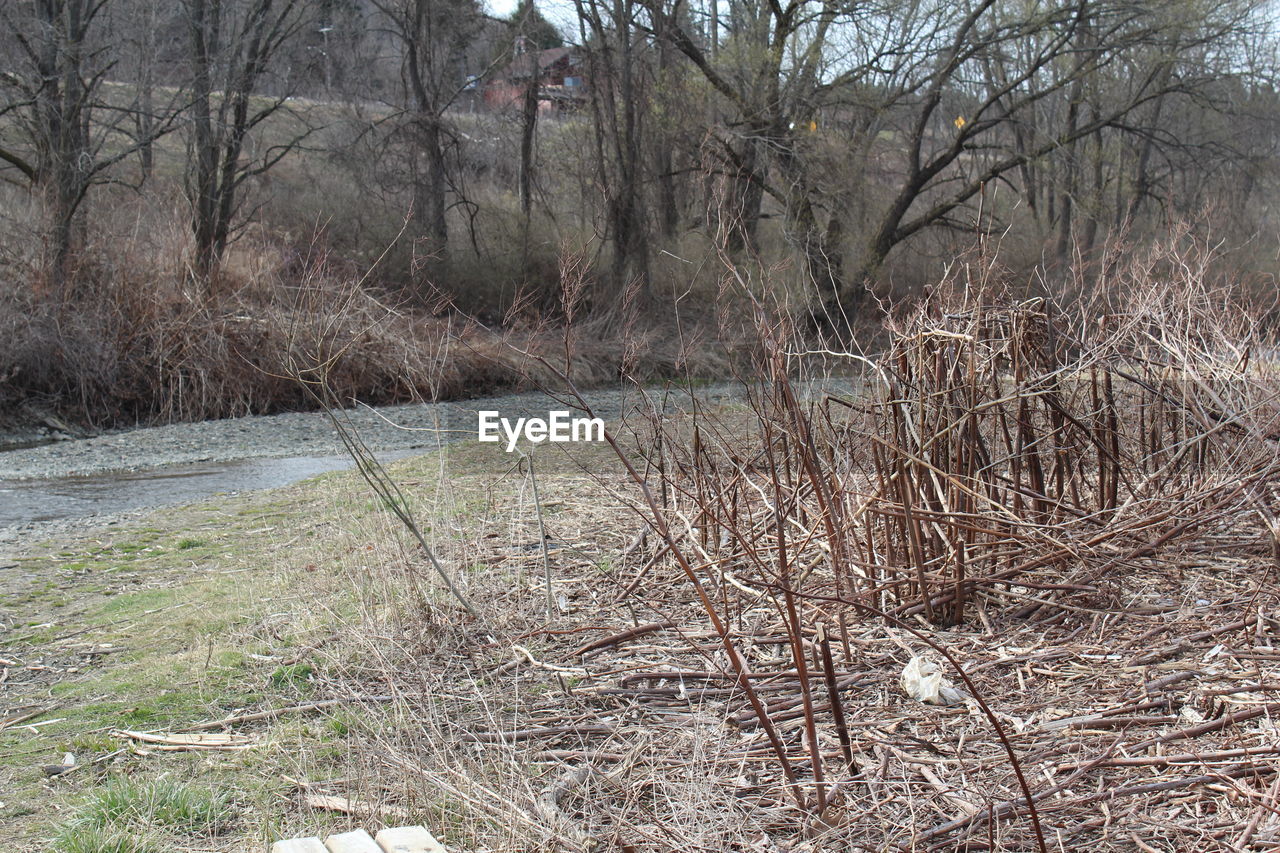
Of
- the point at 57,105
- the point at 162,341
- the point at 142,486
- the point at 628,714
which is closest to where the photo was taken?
the point at 628,714

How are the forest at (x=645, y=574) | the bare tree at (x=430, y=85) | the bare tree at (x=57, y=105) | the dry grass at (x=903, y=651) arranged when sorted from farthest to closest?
the bare tree at (x=430, y=85) < the bare tree at (x=57, y=105) < the forest at (x=645, y=574) < the dry grass at (x=903, y=651)

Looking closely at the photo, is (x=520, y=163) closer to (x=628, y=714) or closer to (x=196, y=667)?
Result: (x=196, y=667)

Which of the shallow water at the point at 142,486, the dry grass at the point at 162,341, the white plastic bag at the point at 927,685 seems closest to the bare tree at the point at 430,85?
the dry grass at the point at 162,341

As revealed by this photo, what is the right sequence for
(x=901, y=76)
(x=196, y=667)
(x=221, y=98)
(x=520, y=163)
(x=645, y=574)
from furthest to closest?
1. (x=520, y=163)
2. (x=901, y=76)
3. (x=221, y=98)
4. (x=645, y=574)
5. (x=196, y=667)

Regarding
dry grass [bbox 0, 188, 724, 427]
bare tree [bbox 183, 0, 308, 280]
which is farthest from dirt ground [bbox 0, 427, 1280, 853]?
bare tree [bbox 183, 0, 308, 280]

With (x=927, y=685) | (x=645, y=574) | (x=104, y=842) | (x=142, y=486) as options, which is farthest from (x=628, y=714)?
(x=142, y=486)

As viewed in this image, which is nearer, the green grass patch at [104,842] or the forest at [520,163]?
the green grass patch at [104,842]

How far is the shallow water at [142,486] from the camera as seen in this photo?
32.7 feet

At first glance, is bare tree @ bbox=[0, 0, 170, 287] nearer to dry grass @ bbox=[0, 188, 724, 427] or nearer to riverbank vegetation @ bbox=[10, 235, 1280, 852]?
dry grass @ bbox=[0, 188, 724, 427]

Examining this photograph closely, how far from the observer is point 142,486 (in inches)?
441

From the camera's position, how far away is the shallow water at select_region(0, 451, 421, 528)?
998 centimetres

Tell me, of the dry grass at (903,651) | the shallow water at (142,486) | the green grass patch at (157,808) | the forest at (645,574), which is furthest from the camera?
the shallow water at (142,486)

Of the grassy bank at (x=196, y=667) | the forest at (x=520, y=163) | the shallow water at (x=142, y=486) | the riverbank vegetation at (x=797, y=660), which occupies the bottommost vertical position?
the shallow water at (x=142, y=486)

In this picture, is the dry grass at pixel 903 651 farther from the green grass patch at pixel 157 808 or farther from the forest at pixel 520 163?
the forest at pixel 520 163
